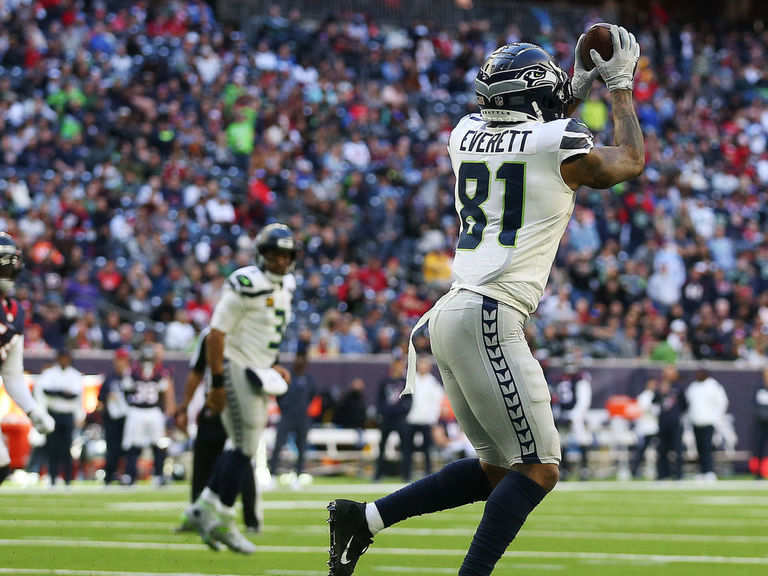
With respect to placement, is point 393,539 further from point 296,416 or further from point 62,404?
point 296,416

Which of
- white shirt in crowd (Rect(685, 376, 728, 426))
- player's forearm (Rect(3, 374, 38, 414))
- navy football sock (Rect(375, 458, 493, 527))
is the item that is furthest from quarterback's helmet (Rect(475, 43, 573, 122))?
white shirt in crowd (Rect(685, 376, 728, 426))

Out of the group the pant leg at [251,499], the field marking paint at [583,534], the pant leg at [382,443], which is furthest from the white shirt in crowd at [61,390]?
the pant leg at [251,499]

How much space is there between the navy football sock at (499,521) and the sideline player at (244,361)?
3.53 meters

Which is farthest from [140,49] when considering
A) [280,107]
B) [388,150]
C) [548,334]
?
[548,334]

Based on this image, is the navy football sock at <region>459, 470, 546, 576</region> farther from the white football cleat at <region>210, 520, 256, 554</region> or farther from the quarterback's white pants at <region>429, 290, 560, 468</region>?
the white football cleat at <region>210, 520, 256, 554</region>

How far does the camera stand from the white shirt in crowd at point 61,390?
16.2 meters

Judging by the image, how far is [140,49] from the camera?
23609 millimetres

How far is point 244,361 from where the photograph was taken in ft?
28.5

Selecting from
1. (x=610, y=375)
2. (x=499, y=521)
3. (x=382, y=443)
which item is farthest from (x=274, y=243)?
(x=610, y=375)

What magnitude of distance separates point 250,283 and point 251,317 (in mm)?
230

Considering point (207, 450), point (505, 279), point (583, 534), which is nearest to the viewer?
point (505, 279)

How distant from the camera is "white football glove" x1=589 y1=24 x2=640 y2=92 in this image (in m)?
5.15

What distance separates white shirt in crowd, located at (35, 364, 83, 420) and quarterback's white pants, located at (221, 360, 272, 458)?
801cm

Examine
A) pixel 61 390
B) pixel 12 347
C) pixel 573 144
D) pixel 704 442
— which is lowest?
pixel 704 442
